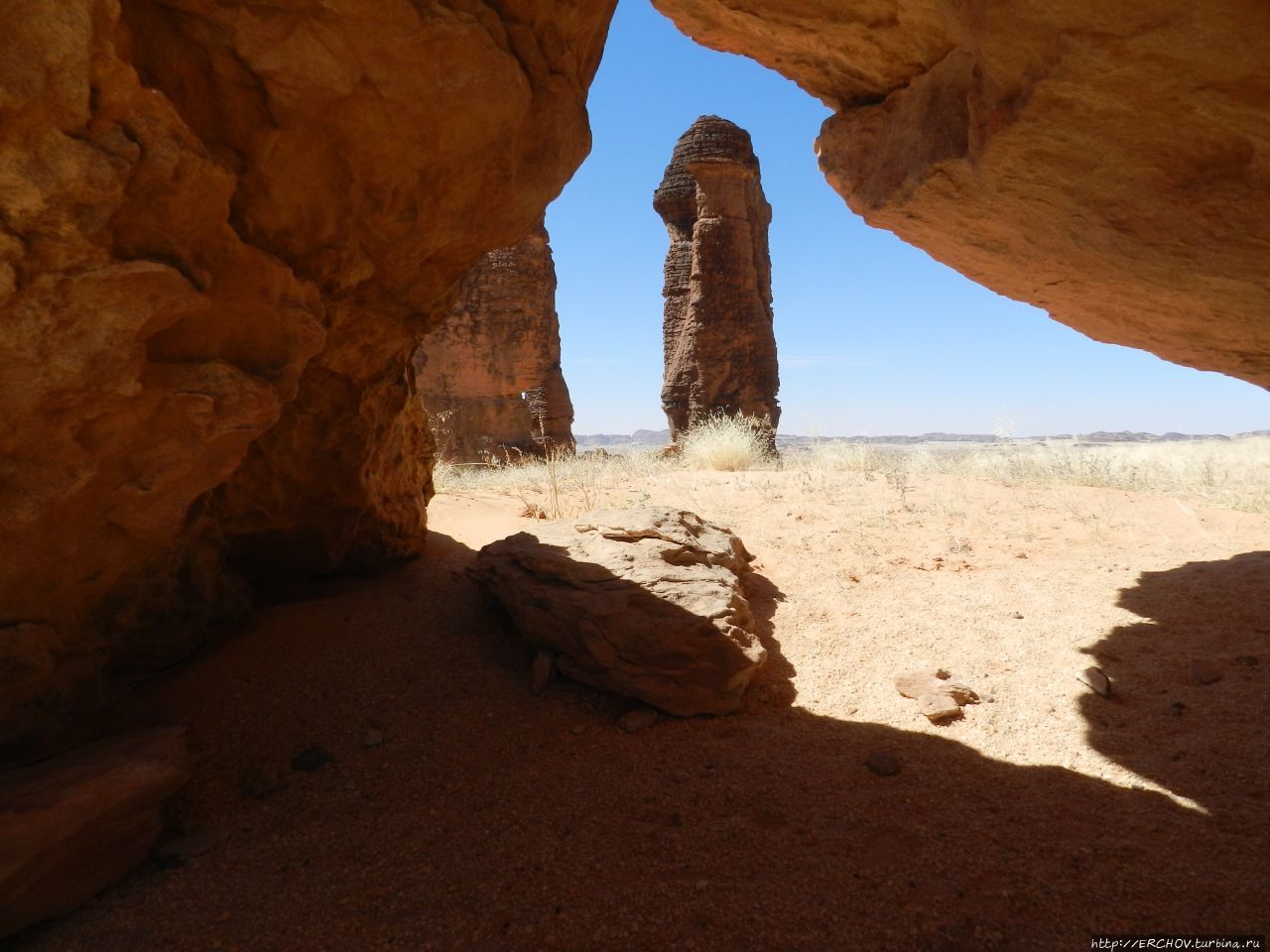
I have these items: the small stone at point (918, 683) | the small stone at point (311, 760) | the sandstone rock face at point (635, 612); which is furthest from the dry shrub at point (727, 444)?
the small stone at point (311, 760)

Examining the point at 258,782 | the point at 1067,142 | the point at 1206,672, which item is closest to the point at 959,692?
the point at 1206,672

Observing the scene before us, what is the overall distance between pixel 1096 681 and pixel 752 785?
5.41ft

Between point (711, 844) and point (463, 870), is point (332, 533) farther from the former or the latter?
point (711, 844)

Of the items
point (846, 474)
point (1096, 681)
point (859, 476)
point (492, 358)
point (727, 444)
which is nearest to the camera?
point (1096, 681)

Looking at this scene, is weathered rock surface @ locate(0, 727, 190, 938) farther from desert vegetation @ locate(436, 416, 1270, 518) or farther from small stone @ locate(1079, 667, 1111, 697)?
desert vegetation @ locate(436, 416, 1270, 518)

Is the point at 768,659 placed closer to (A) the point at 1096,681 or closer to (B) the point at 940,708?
(B) the point at 940,708

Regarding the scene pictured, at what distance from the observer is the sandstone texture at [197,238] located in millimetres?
1630

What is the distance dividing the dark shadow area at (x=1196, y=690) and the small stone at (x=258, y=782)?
9.78ft

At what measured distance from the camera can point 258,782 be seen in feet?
8.27

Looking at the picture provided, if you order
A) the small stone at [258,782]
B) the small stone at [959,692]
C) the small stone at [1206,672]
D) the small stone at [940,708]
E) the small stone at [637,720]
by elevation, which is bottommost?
the small stone at [258,782]

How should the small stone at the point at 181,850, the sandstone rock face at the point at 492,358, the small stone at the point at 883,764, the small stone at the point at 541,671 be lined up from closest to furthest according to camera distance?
the small stone at the point at 181,850 < the small stone at the point at 883,764 < the small stone at the point at 541,671 < the sandstone rock face at the point at 492,358

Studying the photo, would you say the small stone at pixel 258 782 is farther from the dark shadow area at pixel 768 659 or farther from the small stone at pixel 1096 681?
the small stone at pixel 1096 681

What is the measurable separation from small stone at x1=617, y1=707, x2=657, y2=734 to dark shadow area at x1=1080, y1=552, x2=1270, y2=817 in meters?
1.67

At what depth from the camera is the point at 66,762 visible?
2133mm
